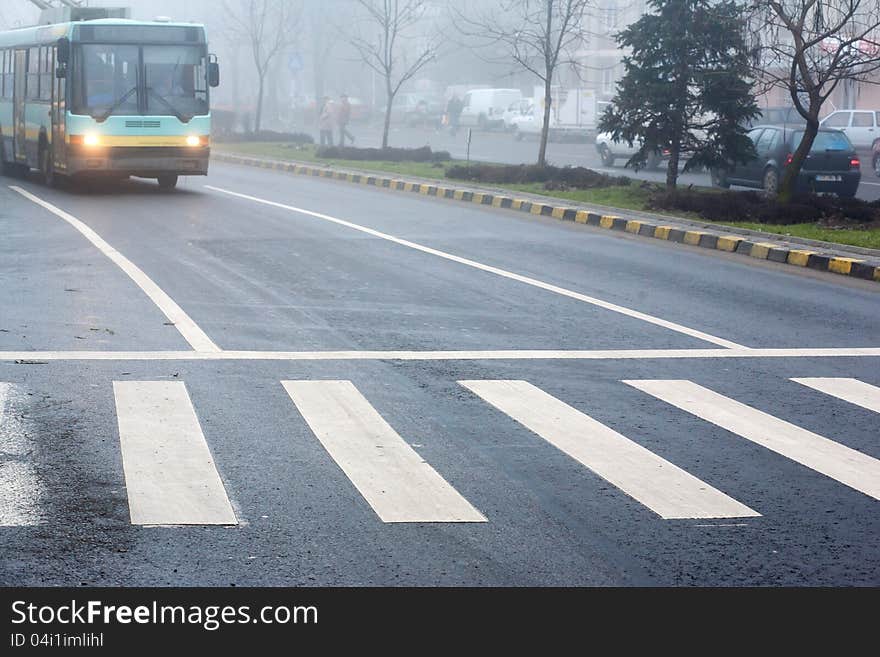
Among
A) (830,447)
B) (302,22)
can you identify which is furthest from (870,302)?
(302,22)

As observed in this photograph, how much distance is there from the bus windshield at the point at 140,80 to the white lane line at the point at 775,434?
1629 centimetres

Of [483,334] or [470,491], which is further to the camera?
[483,334]

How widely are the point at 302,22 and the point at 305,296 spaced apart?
7180 centimetres

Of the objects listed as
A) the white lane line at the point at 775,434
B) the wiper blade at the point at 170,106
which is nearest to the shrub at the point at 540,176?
the wiper blade at the point at 170,106

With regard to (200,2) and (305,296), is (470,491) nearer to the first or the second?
(305,296)

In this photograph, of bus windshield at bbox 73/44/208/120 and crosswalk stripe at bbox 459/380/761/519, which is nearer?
crosswalk stripe at bbox 459/380/761/519

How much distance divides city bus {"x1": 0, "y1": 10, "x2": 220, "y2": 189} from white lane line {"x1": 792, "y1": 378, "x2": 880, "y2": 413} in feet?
52.1

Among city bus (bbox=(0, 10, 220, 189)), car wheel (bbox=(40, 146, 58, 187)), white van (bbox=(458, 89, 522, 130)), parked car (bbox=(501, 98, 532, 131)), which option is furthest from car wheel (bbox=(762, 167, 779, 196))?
white van (bbox=(458, 89, 522, 130))

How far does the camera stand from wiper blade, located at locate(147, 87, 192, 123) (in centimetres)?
2345

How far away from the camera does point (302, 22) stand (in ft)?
267

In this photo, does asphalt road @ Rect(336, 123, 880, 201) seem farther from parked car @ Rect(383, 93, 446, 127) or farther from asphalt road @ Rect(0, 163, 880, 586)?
asphalt road @ Rect(0, 163, 880, 586)

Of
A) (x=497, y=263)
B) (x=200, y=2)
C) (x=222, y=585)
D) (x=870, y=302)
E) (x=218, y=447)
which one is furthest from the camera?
(x=200, y=2)

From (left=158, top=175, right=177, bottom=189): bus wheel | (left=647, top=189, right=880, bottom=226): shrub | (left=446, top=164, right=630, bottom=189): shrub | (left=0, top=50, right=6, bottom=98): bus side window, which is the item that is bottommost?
(left=158, top=175, right=177, bottom=189): bus wheel

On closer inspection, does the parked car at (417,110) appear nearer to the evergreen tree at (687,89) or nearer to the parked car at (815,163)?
the parked car at (815,163)
